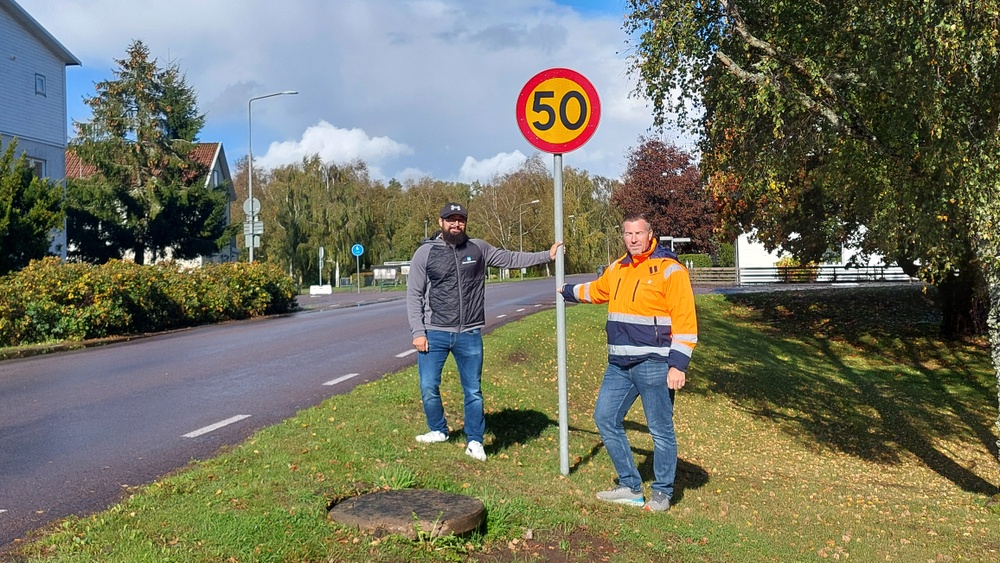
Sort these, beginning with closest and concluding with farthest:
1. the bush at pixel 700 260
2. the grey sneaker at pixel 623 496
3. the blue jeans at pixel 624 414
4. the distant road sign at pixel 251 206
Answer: the blue jeans at pixel 624 414, the grey sneaker at pixel 623 496, the distant road sign at pixel 251 206, the bush at pixel 700 260

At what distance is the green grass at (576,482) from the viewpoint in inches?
172

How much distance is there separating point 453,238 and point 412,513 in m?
2.40

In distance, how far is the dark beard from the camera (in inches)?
251

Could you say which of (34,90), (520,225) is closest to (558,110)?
(34,90)

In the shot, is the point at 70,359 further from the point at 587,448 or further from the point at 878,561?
the point at 878,561

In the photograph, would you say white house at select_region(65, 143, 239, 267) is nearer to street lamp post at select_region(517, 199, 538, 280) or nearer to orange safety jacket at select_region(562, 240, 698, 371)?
street lamp post at select_region(517, 199, 538, 280)

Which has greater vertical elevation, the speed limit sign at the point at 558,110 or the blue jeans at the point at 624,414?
the speed limit sign at the point at 558,110

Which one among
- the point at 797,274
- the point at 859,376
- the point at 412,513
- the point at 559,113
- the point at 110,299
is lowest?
the point at 859,376

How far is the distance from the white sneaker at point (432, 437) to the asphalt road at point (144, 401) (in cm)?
162

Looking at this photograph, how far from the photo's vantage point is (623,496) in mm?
5859

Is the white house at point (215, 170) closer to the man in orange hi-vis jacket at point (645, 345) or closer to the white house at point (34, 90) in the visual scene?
the white house at point (34, 90)

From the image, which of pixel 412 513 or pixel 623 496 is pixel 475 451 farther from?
pixel 412 513

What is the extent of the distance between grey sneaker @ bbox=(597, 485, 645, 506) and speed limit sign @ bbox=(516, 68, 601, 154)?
2.44 metres

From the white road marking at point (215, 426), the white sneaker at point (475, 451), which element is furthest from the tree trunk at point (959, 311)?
the white road marking at point (215, 426)
